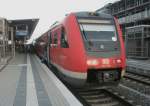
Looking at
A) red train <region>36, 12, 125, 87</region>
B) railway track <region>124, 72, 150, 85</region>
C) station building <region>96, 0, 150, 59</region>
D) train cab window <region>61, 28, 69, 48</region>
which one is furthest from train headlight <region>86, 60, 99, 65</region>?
station building <region>96, 0, 150, 59</region>

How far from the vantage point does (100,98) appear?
33.9ft

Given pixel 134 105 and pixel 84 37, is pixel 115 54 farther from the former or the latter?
pixel 134 105

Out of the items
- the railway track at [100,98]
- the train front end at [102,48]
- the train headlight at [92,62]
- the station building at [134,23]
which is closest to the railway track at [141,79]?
the railway track at [100,98]

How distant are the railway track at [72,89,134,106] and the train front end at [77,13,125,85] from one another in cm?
50

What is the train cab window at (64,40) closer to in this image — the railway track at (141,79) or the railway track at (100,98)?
the railway track at (100,98)

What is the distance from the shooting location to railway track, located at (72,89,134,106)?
940cm

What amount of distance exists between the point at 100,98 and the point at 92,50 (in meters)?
1.61

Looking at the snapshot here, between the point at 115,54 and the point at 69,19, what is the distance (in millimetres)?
2020

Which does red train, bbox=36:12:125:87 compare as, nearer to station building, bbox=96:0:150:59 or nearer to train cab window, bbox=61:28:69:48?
train cab window, bbox=61:28:69:48

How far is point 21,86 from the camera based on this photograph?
10.2 m

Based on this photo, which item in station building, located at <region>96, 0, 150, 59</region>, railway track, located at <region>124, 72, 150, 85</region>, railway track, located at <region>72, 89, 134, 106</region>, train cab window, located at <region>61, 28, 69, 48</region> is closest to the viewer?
railway track, located at <region>72, 89, 134, 106</region>

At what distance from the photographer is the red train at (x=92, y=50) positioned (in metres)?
10.0

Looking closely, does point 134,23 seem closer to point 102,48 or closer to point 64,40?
point 64,40

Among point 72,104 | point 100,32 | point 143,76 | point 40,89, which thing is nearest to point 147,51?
point 143,76
